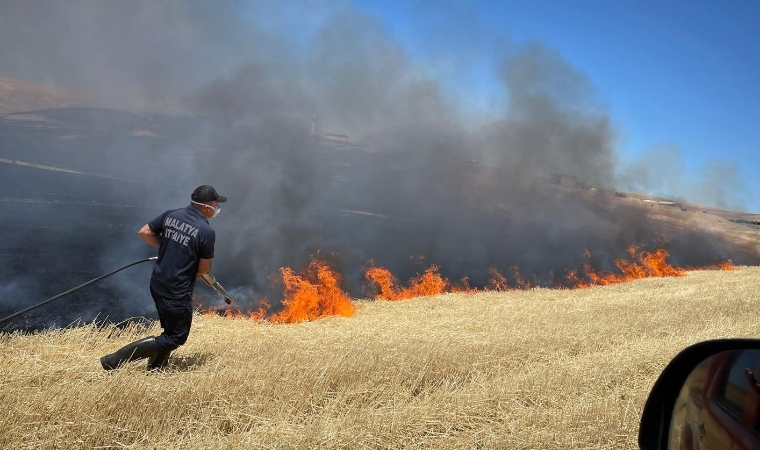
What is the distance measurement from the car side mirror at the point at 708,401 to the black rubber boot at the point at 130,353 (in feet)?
12.4

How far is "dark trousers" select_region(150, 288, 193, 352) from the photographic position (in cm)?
428

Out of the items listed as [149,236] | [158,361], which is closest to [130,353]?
[158,361]

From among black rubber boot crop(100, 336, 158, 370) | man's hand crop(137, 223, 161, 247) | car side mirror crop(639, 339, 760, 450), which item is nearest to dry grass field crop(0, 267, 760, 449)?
black rubber boot crop(100, 336, 158, 370)

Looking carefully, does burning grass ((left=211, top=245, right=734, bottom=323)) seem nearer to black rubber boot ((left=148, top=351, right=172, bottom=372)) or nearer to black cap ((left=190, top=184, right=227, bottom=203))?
black rubber boot ((left=148, top=351, right=172, bottom=372))

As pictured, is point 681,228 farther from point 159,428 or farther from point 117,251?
point 159,428

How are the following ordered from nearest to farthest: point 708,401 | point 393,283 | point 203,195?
point 708,401, point 203,195, point 393,283

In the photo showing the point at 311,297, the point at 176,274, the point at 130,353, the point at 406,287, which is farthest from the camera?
the point at 406,287

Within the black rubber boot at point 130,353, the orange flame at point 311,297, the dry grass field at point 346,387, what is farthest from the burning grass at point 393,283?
the black rubber boot at point 130,353

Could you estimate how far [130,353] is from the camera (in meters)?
4.15

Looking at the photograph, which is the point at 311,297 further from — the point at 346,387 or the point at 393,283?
the point at 346,387

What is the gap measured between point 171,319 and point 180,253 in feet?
1.86

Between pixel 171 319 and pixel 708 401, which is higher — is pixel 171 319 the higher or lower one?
the lower one

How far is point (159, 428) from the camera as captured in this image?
3332 millimetres

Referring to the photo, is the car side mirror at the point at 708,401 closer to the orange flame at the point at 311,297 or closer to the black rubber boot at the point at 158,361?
the black rubber boot at the point at 158,361
